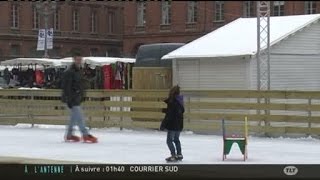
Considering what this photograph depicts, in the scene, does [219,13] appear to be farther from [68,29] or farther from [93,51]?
[93,51]

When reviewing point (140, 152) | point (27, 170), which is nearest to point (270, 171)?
point (27, 170)

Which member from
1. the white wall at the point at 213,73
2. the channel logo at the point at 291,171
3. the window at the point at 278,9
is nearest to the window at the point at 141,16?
the window at the point at 278,9

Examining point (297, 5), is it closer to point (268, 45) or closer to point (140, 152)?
point (268, 45)

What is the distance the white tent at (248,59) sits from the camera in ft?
66.2

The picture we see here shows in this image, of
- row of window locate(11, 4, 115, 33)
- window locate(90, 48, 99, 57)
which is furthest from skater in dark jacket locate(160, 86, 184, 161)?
window locate(90, 48, 99, 57)

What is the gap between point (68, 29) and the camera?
59469mm

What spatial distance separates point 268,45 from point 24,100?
6701 millimetres

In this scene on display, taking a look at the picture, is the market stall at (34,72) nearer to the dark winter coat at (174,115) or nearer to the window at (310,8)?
the dark winter coat at (174,115)

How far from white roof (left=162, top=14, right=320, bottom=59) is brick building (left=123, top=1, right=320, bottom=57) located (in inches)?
936

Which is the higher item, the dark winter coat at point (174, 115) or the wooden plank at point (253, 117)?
the dark winter coat at point (174, 115)

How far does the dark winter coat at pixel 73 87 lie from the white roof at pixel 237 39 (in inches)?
302

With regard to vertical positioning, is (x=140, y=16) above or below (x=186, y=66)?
above

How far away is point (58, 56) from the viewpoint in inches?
2381

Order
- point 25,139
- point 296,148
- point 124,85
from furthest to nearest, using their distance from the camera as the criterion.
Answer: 1. point 124,85
2. point 25,139
3. point 296,148
